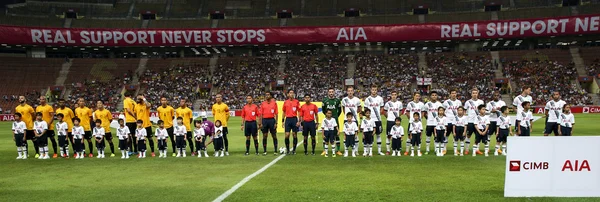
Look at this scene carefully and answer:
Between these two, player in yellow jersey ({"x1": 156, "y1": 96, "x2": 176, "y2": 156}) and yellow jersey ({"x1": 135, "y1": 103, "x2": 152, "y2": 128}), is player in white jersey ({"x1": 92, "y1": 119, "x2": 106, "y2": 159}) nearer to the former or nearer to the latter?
yellow jersey ({"x1": 135, "y1": 103, "x2": 152, "y2": 128})

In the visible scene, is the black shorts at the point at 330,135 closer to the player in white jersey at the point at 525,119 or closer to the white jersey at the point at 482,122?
the white jersey at the point at 482,122

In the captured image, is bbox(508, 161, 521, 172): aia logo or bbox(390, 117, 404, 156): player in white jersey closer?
bbox(508, 161, 521, 172): aia logo

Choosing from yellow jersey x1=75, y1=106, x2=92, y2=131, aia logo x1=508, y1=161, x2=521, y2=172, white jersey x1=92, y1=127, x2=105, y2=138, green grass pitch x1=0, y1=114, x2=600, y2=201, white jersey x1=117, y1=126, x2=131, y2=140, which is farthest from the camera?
yellow jersey x1=75, y1=106, x2=92, y2=131

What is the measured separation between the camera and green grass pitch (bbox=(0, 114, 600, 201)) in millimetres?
8055

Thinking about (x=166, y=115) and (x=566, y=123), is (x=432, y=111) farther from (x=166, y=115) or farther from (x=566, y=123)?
(x=166, y=115)

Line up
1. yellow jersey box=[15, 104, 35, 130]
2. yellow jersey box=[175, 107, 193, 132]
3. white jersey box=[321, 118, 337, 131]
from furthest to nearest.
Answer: yellow jersey box=[15, 104, 35, 130], yellow jersey box=[175, 107, 193, 132], white jersey box=[321, 118, 337, 131]

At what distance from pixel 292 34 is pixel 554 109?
41062 mm

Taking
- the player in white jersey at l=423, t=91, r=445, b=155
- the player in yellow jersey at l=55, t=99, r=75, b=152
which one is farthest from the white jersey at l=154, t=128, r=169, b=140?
the player in white jersey at l=423, t=91, r=445, b=155

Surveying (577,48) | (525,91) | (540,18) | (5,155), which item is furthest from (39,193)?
(577,48)

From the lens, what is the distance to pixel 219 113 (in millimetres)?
13961

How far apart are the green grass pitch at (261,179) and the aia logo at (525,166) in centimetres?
55

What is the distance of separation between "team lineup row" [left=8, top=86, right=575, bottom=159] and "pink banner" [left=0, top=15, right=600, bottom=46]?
38.6 m

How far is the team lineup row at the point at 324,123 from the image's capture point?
1334cm

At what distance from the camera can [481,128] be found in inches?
522
